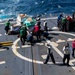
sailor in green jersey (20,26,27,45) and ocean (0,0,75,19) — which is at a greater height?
ocean (0,0,75,19)

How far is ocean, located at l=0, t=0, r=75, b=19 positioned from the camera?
226ft

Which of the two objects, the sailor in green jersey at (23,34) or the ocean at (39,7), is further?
the ocean at (39,7)

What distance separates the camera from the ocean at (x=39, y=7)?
69.0m

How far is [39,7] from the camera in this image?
247 ft

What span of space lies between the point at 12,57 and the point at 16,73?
3805 mm

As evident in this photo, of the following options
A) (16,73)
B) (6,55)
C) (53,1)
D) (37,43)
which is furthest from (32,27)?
(53,1)

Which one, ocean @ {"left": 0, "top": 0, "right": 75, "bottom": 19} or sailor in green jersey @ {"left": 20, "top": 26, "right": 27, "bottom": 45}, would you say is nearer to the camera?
sailor in green jersey @ {"left": 20, "top": 26, "right": 27, "bottom": 45}

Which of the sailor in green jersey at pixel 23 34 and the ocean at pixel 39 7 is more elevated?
the ocean at pixel 39 7

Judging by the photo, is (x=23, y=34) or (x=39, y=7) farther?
(x=39, y=7)

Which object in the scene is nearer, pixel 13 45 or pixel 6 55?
pixel 6 55

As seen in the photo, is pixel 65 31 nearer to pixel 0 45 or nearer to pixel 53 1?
pixel 0 45

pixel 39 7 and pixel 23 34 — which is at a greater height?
pixel 39 7

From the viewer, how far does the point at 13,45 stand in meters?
30.6

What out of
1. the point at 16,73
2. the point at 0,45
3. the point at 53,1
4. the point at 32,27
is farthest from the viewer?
the point at 53,1
